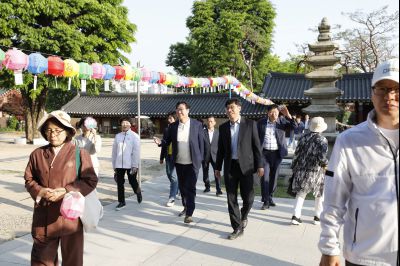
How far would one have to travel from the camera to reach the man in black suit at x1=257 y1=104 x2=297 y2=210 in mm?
7292

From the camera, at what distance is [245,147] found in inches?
219

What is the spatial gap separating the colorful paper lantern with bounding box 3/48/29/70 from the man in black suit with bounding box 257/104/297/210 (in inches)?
177

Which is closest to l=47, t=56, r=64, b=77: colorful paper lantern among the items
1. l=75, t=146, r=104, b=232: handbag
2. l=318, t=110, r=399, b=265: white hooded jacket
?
l=75, t=146, r=104, b=232: handbag

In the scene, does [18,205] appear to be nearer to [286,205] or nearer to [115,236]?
[115,236]

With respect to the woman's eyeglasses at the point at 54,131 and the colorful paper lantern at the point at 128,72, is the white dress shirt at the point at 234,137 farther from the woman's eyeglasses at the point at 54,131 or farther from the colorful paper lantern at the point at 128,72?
the colorful paper lantern at the point at 128,72

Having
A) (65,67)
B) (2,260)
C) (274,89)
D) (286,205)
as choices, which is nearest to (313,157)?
(286,205)

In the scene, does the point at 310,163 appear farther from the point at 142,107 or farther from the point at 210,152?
the point at 142,107

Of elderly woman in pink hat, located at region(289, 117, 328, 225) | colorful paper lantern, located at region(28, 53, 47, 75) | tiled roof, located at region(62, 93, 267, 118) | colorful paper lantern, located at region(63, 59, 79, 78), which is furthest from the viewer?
tiled roof, located at region(62, 93, 267, 118)

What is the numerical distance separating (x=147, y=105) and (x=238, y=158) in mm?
31269

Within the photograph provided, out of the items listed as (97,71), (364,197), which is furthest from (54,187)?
(97,71)

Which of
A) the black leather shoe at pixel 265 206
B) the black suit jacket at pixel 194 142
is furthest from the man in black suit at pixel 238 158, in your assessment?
the black leather shoe at pixel 265 206

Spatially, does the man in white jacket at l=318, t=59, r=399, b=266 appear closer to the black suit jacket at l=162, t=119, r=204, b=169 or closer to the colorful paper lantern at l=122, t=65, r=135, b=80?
the black suit jacket at l=162, t=119, r=204, b=169

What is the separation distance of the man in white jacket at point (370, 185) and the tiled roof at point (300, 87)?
2406 cm

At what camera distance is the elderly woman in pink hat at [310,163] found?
19.3ft
